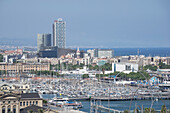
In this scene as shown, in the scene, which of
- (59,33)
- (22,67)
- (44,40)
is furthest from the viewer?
(59,33)

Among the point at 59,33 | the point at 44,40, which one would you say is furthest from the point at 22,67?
the point at 59,33

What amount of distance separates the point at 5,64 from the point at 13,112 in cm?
5169

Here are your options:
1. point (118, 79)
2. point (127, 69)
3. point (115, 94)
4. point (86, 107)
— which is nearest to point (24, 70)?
point (127, 69)

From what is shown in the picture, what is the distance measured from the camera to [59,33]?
136375 mm

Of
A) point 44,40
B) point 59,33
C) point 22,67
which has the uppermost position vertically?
point 59,33

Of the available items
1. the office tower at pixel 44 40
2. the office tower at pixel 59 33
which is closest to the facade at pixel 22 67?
the office tower at pixel 44 40

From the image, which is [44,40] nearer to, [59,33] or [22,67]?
[59,33]

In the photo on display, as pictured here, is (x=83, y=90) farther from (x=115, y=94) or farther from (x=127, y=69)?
(x=127, y=69)

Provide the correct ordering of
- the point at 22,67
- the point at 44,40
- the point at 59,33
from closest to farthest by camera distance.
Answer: the point at 22,67, the point at 44,40, the point at 59,33

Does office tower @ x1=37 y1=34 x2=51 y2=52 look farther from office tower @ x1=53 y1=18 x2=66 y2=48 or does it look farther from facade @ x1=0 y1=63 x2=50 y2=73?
facade @ x1=0 y1=63 x2=50 y2=73

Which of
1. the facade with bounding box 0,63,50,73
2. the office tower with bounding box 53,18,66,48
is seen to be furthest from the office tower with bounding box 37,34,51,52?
the facade with bounding box 0,63,50,73

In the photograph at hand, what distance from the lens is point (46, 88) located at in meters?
45.2

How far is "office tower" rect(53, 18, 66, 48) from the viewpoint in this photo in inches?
5349

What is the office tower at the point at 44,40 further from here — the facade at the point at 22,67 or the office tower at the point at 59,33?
the facade at the point at 22,67
